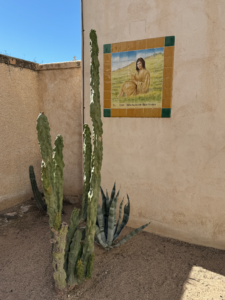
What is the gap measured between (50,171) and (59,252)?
723mm

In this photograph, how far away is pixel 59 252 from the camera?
1.89 m

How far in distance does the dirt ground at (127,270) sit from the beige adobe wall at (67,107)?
1.38 metres

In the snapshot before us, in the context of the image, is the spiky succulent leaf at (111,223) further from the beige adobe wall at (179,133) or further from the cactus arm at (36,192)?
the cactus arm at (36,192)

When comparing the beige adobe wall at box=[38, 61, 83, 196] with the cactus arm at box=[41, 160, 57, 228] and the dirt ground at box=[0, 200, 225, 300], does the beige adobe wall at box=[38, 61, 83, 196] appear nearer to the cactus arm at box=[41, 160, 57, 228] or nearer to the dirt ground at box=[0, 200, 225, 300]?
the dirt ground at box=[0, 200, 225, 300]

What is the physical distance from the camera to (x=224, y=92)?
2656mm

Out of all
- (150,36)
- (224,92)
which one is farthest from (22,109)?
(224,92)

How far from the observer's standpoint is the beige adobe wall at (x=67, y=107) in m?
4.12

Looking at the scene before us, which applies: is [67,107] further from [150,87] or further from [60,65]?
[150,87]

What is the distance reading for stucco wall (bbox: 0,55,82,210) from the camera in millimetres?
3782

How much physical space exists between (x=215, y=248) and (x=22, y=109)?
3.83 meters

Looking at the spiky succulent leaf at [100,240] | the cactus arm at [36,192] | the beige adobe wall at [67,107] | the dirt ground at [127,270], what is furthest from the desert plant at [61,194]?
the beige adobe wall at [67,107]

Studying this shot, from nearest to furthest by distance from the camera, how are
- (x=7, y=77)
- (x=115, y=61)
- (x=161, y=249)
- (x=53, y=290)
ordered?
(x=53, y=290), (x=161, y=249), (x=115, y=61), (x=7, y=77)

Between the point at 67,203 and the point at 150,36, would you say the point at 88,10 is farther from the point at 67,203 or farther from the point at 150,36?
the point at 67,203

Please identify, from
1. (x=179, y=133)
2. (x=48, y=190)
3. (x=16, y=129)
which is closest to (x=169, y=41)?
(x=179, y=133)
